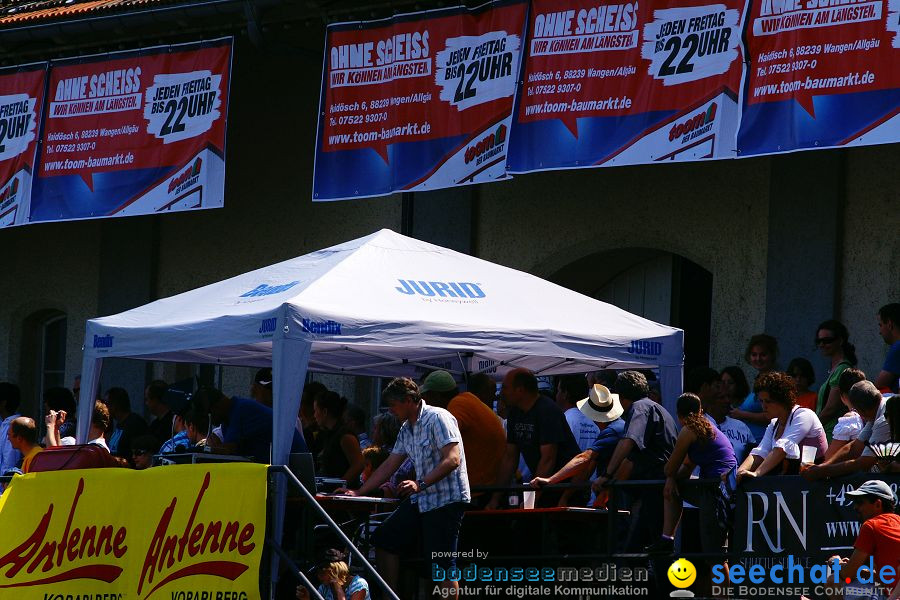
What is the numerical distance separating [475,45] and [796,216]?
3.24 metres

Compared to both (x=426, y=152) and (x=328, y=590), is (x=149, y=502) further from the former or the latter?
(x=426, y=152)

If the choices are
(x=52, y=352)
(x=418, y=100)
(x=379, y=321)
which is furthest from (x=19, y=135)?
(x=379, y=321)

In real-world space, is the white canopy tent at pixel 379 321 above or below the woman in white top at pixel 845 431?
above

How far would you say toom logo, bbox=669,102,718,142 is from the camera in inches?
485

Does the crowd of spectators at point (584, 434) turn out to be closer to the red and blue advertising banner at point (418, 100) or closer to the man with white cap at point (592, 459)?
the man with white cap at point (592, 459)

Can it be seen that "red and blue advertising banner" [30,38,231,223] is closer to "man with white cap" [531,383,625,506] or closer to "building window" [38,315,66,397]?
"building window" [38,315,66,397]

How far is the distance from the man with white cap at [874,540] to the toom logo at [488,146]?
5.90m

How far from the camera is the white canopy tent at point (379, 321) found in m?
10.2

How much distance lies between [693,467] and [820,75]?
3.58 meters

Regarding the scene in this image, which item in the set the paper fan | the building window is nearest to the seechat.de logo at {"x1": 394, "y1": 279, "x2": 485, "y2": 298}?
the paper fan

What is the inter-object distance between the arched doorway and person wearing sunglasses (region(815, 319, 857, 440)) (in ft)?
11.1

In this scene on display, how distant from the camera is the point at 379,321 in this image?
1041 centimetres

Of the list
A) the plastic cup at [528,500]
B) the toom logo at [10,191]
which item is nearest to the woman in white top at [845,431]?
the plastic cup at [528,500]

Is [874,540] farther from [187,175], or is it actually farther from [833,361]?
[187,175]
